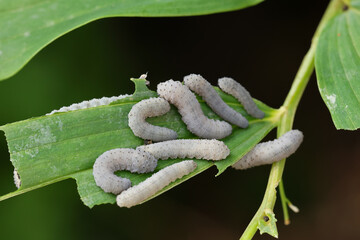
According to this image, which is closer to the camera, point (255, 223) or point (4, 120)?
point (255, 223)

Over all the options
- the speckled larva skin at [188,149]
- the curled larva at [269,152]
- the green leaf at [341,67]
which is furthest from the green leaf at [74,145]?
the green leaf at [341,67]

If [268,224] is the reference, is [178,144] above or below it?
above

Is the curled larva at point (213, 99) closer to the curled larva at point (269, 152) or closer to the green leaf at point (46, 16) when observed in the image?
the curled larva at point (269, 152)

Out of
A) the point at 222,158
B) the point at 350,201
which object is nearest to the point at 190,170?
the point at 222,158

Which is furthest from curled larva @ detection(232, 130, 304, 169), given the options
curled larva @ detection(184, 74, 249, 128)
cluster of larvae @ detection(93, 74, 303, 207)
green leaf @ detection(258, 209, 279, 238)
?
green leaf @ detection(258, 209, 279, 238)

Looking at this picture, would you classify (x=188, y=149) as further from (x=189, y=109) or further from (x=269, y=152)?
(x=269, y=152)

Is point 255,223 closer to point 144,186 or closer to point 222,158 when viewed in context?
point 222,158

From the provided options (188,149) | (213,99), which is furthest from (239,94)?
(188,149)
